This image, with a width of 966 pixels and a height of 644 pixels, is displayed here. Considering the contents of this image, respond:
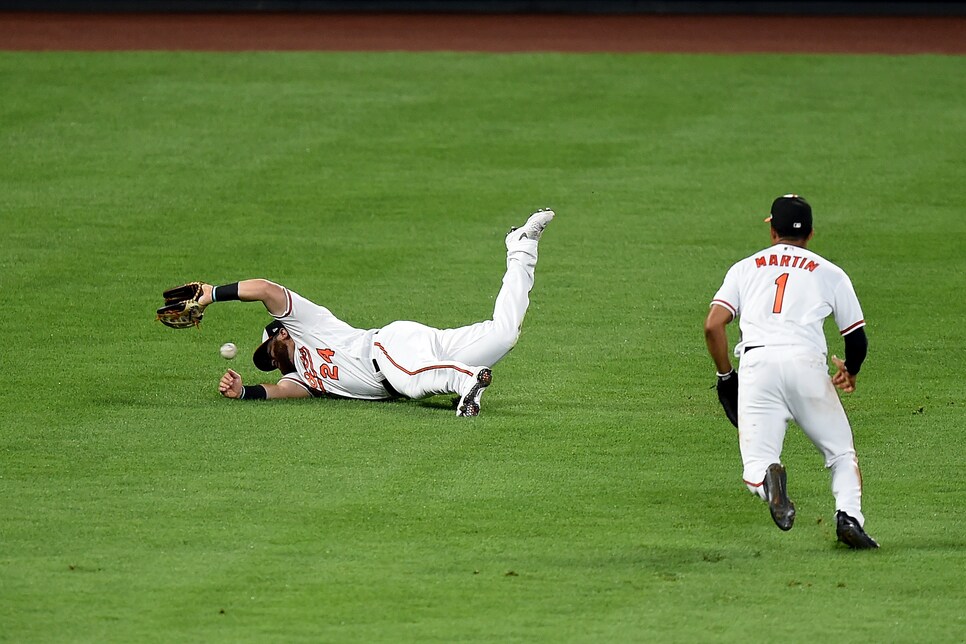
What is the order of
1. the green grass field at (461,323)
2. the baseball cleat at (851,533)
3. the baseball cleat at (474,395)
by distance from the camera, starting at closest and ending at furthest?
the green grass field at (461,323), the baseball cleat at (851,533), the baseball cleat at (474,395)

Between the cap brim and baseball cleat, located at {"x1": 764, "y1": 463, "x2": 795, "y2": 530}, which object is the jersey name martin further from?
the cap brim

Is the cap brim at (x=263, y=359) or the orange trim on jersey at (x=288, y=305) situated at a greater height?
the orange trim on jersey at (x=288, y=305)

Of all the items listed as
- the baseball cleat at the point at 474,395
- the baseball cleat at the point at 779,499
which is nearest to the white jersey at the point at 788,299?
the baseball cleat at the point at 779,499

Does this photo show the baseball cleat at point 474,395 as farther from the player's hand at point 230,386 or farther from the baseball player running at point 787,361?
the baseball player running at point 787,361

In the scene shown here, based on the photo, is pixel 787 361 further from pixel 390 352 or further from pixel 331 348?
pixel 331 348

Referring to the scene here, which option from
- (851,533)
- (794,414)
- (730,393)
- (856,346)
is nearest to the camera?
(851,533)

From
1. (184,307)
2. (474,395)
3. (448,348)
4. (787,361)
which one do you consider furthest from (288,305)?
(787,361)

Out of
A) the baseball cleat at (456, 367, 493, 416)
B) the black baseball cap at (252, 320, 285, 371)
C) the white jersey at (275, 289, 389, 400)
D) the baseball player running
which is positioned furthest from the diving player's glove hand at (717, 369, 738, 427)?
the black baseball cap at (252, 320, 285, 371)
